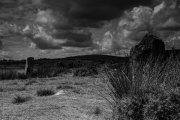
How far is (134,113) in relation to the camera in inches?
145

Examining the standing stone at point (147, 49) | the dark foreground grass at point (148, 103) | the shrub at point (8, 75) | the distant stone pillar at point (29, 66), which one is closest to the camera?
the dark foreground grass at point (148, 103)

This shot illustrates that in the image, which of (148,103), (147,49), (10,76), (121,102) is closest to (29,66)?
(10,76)

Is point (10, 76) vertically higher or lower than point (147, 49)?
lower

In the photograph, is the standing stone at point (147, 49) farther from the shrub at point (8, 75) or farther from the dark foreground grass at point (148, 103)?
the shrub at point (8, 75)

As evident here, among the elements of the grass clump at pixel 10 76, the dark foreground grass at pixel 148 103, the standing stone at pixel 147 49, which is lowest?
the grass clump at pixel 10 76

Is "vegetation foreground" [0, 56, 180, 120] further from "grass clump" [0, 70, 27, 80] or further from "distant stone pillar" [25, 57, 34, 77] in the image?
"distant stone pillar" [25, 57, 34, 77]

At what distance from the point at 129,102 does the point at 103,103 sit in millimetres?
2586

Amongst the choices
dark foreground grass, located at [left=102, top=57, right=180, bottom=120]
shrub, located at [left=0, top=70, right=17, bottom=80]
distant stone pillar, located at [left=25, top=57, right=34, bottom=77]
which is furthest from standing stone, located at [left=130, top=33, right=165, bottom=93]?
distant stone pillar, located at [left=25, top=57, right=34, bottom=77]

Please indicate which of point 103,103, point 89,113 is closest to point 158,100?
point 89,113

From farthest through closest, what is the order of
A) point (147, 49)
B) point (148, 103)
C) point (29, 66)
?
1. point (29, 66)
2. point (147, 49)
3. point (148, 103)

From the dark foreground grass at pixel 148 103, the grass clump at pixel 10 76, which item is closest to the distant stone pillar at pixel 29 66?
the grass clump at pixel 10 76

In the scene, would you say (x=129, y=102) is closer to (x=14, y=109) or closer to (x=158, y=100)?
(x=158, y=100)

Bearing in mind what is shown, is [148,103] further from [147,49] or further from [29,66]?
[29,66]

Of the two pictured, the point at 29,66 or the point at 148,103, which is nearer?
the point at 148,103
